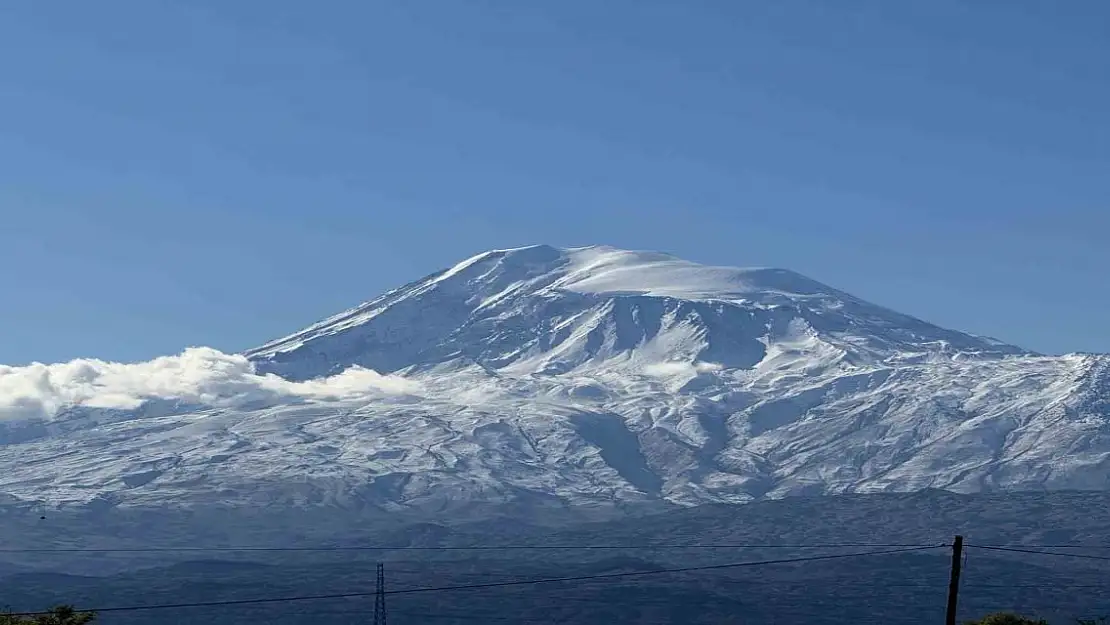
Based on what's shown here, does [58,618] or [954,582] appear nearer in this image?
[954,582]

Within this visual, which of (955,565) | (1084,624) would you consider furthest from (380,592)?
(955,565)

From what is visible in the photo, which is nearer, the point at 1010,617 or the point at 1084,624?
the point at 1010,617

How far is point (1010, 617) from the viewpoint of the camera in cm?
8088

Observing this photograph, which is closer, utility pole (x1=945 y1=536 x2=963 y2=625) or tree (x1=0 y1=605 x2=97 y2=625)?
utility pole (x1=945 y1=536 x2=963 y2=625)

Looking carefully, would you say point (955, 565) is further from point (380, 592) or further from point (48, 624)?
point (380, 592)

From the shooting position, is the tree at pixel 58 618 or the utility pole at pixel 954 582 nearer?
the utility pole at pixel 954 582

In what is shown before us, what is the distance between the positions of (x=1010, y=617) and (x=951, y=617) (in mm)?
23725

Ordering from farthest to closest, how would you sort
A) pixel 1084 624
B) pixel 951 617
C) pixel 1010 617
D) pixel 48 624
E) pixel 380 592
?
pixel 380 592
pixel 1084 624
pixel 1010 617
pixel 48 624
pixel 951 617

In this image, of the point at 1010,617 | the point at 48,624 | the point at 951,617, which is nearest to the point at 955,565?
the point at 951,617

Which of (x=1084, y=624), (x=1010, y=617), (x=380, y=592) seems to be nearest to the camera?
(x=1010, y=617)

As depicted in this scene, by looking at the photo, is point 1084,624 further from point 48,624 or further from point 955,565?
point 48,624

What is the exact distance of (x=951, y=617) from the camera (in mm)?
58719

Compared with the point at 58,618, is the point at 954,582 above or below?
above

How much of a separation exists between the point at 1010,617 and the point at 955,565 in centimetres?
2357
